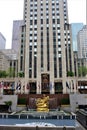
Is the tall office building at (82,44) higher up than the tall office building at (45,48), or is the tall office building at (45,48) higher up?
the tall office building at (82,44)

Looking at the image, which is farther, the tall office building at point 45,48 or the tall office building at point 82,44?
the tall office building at point 82,44

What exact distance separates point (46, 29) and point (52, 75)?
20.8m

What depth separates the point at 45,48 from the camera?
71.9m

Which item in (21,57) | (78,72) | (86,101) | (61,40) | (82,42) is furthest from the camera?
(82,42)

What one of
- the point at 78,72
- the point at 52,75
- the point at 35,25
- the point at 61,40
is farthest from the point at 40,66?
the point at 78,72

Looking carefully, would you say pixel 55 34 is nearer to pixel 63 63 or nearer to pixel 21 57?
pixel 63 63

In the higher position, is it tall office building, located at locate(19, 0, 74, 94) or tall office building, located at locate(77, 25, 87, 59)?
tall office building, located at locate(77, 25, 87, 59)

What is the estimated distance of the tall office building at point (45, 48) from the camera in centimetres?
6950

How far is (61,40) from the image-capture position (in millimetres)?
74125

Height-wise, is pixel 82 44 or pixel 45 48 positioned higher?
pixel 82 44

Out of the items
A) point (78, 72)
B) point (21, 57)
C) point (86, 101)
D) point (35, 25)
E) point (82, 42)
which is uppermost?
point (82, 42)

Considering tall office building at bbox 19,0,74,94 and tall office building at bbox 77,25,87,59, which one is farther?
tall office building at bbox 77,25,87,59

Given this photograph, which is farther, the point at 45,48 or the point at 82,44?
the point at 82,44

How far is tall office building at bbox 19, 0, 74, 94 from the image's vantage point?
69500mm
